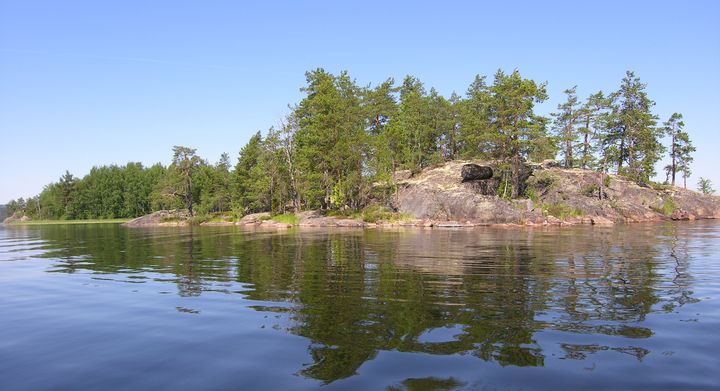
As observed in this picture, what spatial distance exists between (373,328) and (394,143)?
60290 mm

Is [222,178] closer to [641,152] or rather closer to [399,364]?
[641,152]

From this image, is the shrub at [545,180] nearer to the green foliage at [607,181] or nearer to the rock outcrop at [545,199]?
the rock outcrop at [545,199]

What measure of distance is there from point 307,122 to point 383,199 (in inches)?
772

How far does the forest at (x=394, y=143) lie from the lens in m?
66.6

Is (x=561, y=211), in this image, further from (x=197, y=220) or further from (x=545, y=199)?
(x=197, y=220)

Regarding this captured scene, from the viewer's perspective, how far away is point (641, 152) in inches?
2995

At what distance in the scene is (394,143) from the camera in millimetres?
67812

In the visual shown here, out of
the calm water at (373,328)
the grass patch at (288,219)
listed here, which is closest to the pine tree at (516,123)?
the grass patch at (288,219)

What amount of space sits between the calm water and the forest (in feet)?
166

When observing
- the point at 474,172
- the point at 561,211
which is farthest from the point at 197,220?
the point at 561,211

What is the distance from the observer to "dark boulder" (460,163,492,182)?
66.2m

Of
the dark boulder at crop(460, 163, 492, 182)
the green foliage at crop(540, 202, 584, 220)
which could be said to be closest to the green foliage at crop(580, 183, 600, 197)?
the green foliage at crop(540, 202, 584, 220)

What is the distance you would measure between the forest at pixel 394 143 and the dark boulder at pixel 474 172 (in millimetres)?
2580

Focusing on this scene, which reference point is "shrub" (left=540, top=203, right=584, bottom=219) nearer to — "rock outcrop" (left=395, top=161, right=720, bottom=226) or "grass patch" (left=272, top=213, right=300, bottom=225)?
"rock outcrop" (left=395, top=161, right=720, bottom=226)
